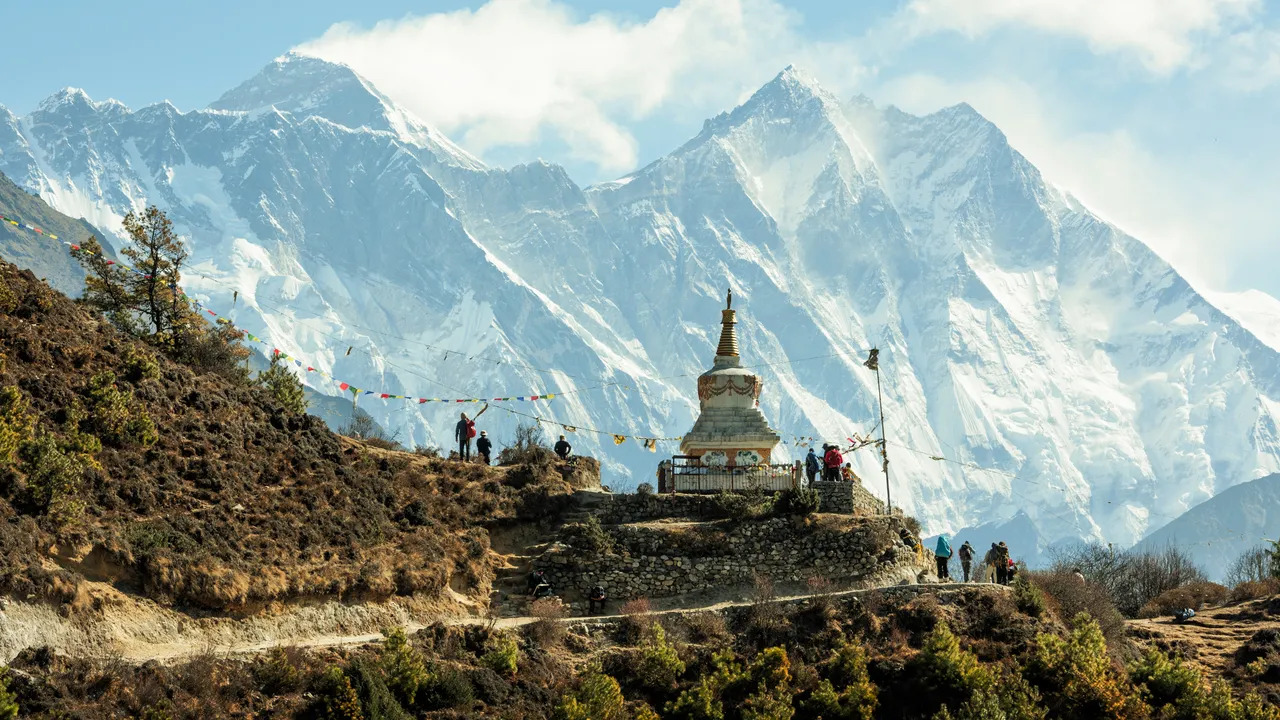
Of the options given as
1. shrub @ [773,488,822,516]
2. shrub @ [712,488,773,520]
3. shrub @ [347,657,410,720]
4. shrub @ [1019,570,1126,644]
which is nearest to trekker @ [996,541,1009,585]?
shrub @ [1019,570,1126,644]

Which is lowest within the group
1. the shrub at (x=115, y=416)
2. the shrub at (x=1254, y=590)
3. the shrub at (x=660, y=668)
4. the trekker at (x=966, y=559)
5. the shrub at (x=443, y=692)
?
the shrub at (x=443, y=692)

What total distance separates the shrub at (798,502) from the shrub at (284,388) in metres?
15.6

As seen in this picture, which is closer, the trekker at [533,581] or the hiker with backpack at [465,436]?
the trekker at [533,581]

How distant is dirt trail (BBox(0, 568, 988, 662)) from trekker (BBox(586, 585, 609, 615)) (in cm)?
159

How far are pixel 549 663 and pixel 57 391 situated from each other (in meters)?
14.9

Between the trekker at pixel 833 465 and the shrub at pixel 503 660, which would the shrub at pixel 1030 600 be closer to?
the trekker at pixel 833 465

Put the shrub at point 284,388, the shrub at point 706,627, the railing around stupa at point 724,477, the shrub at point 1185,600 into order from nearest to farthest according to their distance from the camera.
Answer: the shrub at point 706,627 < the railing around stupa at point 724,477 < the shrub at point 1185,600 < the shrub at point 284,388

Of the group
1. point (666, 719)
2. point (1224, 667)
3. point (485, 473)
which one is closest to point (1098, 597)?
point (1224, 667)

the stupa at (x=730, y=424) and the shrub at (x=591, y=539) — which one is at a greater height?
the stupa at (x=730, y=424)

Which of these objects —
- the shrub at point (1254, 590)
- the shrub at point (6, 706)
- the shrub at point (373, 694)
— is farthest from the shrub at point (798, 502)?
the shrub at point (6, 706)

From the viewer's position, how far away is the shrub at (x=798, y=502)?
50.7 meters

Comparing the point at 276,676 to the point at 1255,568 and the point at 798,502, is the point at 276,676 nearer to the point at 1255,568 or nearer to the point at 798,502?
the point at 798,502

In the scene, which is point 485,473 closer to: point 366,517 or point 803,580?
point 366,517

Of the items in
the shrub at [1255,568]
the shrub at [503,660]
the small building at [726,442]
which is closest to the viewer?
the shrub at [503,660]
